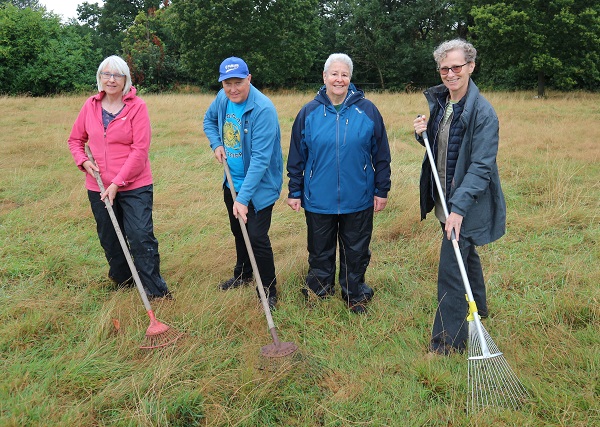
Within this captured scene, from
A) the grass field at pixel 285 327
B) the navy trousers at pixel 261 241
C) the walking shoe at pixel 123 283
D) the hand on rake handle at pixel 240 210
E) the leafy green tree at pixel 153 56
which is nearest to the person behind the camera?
the grass field at pixel 285 327

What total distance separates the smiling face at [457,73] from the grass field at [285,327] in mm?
1644

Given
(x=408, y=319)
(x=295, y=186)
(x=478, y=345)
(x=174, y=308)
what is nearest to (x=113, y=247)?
(x=174, y=308)

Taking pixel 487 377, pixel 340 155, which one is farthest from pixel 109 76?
pixel 487 377

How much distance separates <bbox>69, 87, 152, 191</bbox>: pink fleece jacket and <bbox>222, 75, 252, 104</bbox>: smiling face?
662 mm

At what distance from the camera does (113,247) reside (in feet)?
13.2

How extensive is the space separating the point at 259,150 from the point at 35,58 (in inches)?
1030

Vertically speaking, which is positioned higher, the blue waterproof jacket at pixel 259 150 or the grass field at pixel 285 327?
the blue waterproof jacket at pixel 259 150

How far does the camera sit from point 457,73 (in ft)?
9.78

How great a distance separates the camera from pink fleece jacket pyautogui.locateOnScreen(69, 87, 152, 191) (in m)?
3.75

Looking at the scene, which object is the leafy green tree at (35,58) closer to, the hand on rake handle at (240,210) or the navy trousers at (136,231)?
the navy trousers at (136,231)

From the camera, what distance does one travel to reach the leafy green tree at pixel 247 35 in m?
26.2

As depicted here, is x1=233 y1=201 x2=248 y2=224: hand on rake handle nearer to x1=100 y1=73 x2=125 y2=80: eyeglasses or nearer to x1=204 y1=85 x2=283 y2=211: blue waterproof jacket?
x1=204 y1=85 x2=283 y2=211: blue waterproof jacket

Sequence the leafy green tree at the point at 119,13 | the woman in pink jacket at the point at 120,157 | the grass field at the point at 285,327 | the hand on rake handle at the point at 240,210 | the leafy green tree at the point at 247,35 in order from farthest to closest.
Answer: the leafy green tree at the point at 119,13
the leafy green tree at the point at 247,35
the woman in pink jacket at the point at 120,157
the hand on rake handle at the point at 240,210
the grass field at the point at 285,327

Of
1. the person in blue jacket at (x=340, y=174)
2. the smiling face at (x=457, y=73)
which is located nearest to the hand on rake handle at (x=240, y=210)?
the person in blue jacket at (x=340, y=174)
